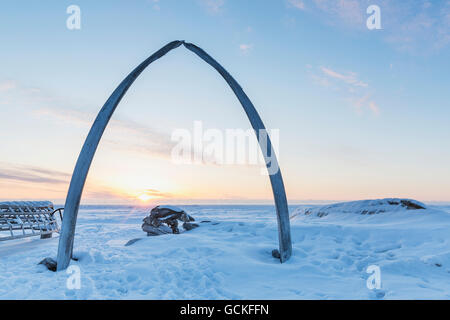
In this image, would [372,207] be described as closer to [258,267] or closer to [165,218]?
[258,267]

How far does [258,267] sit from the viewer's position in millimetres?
5512

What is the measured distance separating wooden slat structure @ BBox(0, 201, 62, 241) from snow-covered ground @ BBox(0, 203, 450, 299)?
5.44 ft

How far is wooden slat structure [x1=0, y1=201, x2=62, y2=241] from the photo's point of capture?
951cm

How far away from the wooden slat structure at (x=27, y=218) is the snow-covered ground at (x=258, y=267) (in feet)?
5.44

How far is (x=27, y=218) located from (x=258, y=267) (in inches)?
398

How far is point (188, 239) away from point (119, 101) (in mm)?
4511

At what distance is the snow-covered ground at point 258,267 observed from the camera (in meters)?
4.39
